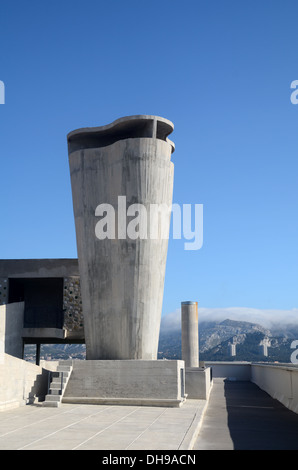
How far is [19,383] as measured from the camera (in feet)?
51.1

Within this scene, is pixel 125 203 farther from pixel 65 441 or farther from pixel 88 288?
pixel 65 441

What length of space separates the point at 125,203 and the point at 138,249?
6.24ft

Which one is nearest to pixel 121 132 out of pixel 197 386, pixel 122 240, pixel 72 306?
pixel 122 240

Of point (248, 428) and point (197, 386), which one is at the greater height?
point (197, 386)

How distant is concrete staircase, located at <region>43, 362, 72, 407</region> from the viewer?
15812mm

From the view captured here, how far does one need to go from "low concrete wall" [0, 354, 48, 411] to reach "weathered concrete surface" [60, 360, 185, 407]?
50.4 inches

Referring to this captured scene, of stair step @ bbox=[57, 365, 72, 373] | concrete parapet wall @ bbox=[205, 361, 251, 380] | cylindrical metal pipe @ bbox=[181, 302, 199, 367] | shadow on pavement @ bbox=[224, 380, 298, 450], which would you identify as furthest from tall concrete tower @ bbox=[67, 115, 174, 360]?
concrete parapet wall @ bbox=[205, 361, 251, 380]

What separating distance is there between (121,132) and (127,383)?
33.7 feet

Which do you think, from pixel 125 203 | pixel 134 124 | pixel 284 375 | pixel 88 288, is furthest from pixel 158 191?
pixel 284 375

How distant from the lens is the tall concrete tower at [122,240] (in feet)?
57.9

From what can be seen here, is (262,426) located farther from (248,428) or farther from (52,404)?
(52,404)

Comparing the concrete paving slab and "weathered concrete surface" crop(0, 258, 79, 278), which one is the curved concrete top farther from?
the concrete paving slab

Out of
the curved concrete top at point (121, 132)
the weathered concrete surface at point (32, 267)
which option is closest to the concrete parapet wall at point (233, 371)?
the weathered concrete surface at point (32, 267)

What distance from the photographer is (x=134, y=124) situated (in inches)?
747
